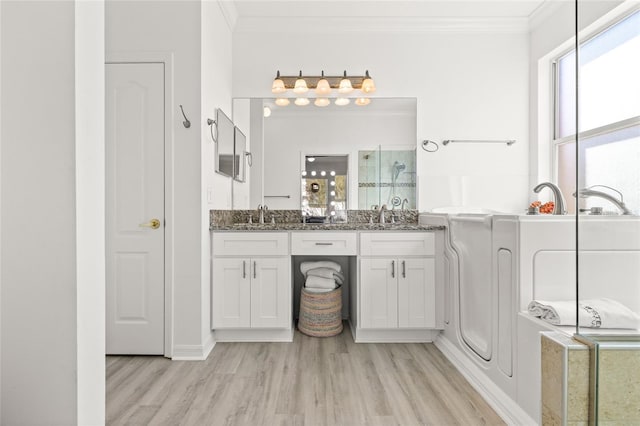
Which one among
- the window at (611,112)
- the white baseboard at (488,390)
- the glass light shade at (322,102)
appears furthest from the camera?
the glass light shade at (322,102)

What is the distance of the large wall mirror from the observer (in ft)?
10.3

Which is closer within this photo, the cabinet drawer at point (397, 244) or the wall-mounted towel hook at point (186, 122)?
the wall-mounted towel hook at point (186, 122)

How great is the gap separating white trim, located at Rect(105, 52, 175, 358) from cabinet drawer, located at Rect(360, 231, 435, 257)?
1353mm

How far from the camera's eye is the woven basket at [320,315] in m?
2.70

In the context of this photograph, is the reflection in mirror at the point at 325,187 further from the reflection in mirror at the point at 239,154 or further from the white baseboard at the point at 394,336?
the white baseboard at the point at 394,336

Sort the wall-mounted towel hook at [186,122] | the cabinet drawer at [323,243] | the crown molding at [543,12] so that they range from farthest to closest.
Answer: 1. the crown molding at [543,12]
2. the cabinet drawer at [323,243]
3. the wall-mounted towel hook at [186,122]

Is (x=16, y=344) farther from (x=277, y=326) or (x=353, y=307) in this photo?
(x=353, y=307)

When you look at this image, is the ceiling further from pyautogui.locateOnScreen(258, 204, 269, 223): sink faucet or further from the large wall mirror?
pyautogui.locateOnScreen(258, 204, 269, 223): sink faucet

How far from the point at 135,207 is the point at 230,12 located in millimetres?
1797

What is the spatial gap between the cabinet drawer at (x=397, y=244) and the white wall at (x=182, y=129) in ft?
3.89

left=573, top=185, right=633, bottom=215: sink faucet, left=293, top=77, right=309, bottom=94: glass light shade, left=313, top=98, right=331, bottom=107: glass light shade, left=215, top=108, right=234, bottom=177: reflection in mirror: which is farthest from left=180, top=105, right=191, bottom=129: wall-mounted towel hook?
left=573, top=185, right=633, bottom=215: sink faucet

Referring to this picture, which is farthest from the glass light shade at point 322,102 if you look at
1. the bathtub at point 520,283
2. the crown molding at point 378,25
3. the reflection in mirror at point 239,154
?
the bathtub at point 520,283

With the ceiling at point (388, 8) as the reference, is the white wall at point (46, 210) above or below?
below

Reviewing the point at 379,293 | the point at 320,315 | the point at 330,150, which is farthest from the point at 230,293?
the point at 330,150
